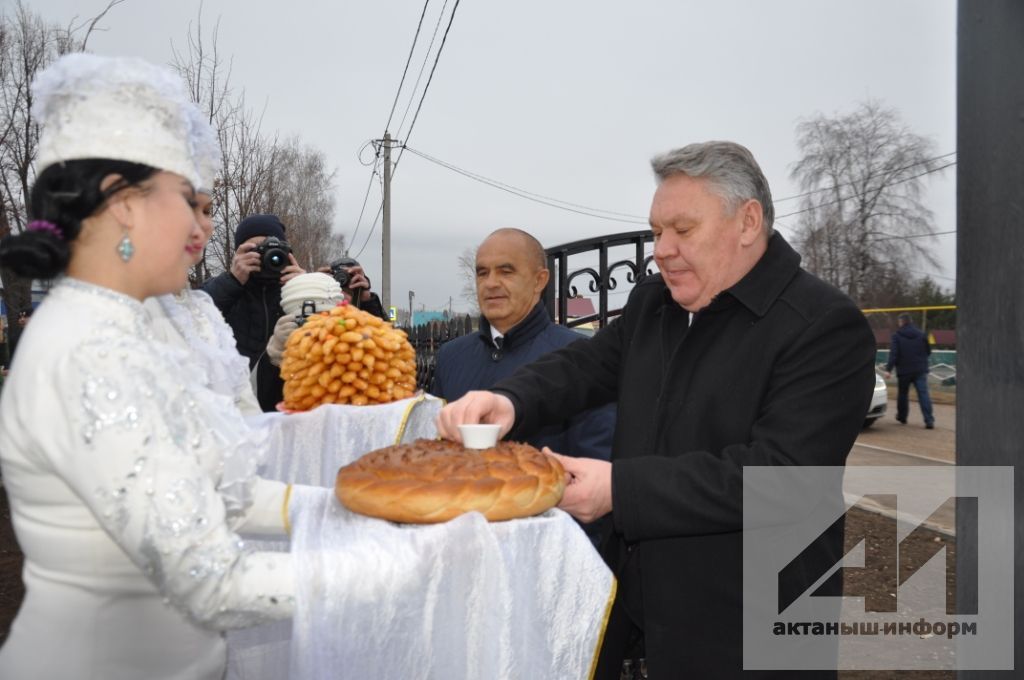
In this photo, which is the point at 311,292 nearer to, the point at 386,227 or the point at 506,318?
the point at 506,318

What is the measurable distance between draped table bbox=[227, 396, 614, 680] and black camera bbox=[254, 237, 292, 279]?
2.52 metres

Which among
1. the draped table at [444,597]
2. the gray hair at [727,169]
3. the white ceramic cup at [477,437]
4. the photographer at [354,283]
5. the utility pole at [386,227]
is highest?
the utility pole at [386,227]

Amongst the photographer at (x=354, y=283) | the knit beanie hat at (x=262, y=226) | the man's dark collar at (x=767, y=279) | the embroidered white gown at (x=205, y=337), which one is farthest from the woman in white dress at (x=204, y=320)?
the knit beanie hat at (x=262, y=226)

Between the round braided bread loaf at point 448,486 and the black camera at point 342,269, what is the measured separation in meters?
2.64

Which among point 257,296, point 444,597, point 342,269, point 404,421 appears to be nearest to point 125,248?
point 444,597

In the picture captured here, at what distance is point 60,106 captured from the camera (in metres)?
1.40

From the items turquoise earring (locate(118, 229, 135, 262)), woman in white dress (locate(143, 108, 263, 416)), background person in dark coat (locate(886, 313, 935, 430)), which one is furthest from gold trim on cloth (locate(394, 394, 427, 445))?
background person in dark coat (locate(886, 313, 935, 430))

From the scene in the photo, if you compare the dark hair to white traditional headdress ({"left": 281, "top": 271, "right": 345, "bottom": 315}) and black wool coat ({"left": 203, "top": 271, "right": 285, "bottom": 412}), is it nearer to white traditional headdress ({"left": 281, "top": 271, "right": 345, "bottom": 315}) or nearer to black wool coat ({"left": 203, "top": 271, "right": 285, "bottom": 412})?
white traditional headdress ({"left": 281, "top": 271, "right": 345, "bottom": 315})

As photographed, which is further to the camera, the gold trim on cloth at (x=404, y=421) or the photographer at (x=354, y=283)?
the photographer at (x=354, y=283)

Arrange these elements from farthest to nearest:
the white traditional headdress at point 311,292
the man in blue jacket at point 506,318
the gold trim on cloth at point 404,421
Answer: the man in blue jacket at point 506,318 < the white traditional headdress at point 311,292 < the gold trim on cloth at point 404,421

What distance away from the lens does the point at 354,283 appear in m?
4.25

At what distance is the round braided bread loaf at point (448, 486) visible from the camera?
5.05ft

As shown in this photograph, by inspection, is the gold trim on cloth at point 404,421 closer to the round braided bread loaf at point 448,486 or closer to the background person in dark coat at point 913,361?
the round braided bread loaf at point 448,486

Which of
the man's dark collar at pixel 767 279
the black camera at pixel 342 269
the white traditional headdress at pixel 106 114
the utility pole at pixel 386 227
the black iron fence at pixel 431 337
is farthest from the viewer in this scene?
the utility pole at pixel 386 227
